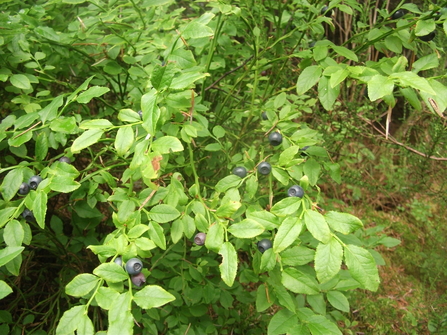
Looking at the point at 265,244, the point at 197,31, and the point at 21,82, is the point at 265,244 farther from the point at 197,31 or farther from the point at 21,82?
the point at 21,82

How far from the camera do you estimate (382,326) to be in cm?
209

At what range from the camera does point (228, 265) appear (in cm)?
81

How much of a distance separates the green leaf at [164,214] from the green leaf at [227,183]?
18 centimetres

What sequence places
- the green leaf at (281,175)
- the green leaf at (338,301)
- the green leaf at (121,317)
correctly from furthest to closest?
1. the green leaf at (338,301)
2. the green leaf at (281,175)
3. the green leaf at (121,317)

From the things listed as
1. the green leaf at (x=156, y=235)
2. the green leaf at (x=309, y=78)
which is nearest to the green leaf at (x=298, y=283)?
the green leaf at (x=156, y=235)

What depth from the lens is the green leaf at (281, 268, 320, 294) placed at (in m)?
0.89

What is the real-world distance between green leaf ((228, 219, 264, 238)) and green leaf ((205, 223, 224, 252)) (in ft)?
0.12

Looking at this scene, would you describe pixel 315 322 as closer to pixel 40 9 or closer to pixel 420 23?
pixel 420 23

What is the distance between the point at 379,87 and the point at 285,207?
37cm

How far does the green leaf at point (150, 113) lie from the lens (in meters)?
0.77

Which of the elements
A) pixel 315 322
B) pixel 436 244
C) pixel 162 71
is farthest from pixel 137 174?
pixel 436 244

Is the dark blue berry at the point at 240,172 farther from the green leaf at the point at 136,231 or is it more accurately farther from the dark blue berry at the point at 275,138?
the green leaf at the point at 136,231

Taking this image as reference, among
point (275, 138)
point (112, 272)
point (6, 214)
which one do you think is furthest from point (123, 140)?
point (275, 138)

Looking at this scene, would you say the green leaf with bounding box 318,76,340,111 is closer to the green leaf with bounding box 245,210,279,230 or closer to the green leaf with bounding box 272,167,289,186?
the green leaf with bounding box 272,167,289,186
